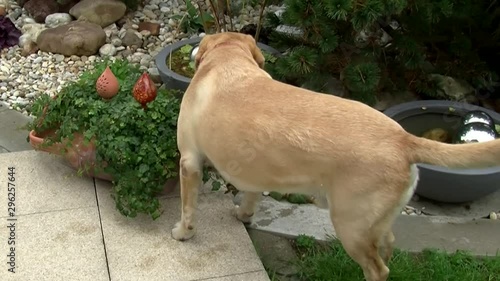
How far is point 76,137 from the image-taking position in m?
3.61

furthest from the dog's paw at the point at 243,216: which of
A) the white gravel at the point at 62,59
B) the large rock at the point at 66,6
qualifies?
the large rock at the point at 66,6

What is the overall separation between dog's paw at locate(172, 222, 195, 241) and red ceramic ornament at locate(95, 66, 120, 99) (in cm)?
86

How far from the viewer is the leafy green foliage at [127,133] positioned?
3404 millimetres

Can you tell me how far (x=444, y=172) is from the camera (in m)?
3.71

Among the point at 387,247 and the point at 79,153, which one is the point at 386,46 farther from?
the point at 79,153

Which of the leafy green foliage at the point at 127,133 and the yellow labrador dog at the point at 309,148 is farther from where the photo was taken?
the leafy green foliage at the point at 127,133

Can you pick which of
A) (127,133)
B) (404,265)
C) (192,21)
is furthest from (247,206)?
(192,21)

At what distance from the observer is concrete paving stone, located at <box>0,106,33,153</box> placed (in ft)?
13.4

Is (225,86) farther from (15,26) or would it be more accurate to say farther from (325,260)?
(15,26)

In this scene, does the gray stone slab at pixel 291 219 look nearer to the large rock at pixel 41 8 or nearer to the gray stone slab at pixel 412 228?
the gray stone slab at pixel 412 228

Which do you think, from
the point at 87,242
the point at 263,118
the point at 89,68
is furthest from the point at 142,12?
the point at 263,118

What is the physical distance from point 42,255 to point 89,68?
7.26 feet

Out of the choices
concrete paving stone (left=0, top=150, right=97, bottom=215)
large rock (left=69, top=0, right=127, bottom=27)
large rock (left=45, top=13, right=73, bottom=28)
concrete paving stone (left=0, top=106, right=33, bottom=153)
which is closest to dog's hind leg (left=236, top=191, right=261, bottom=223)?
concrete paving stone (left=0, top=150, right=97, bottom=215)

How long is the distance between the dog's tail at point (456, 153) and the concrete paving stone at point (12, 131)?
2.57 m
